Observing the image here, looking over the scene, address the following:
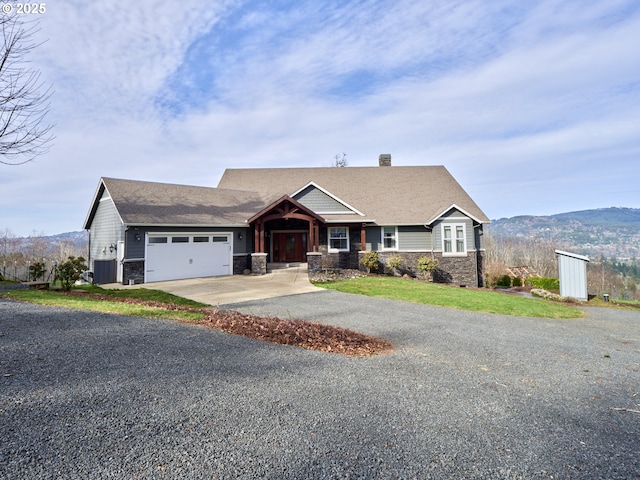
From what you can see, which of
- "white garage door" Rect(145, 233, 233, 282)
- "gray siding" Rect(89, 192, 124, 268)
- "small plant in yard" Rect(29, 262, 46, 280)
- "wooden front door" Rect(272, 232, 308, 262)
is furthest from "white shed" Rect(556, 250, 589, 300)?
"small plant in yard" Rect(29, 262, 46, 280)

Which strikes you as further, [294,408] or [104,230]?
[104,230]

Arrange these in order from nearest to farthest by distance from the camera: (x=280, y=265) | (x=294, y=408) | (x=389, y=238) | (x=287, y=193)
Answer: (x=294, y=408)
(x=389, y=238)
(x=280, y=265)
(x=287, y=193)

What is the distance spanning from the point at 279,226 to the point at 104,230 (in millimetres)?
9735

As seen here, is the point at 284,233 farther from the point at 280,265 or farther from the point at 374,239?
the point at 374,239

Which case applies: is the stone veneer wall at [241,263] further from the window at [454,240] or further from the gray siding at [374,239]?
the window at [454,240]

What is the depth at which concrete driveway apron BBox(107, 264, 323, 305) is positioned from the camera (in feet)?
38.9

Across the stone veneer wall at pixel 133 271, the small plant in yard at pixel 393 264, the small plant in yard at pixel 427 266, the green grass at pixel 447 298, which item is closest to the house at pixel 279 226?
the stone veneer wall at pixel 133 271

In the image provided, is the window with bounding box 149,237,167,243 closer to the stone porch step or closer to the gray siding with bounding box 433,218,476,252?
the stone porch step

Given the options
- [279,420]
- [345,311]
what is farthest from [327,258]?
[279,420]

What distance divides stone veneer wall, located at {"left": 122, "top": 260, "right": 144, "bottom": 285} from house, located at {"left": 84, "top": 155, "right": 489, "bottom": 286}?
41 mm

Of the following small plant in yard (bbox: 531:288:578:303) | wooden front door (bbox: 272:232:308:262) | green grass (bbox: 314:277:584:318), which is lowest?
small plant in yard (bbox: 531:288:578:303)

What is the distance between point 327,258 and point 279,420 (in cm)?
1582

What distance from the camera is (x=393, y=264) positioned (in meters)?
18.9

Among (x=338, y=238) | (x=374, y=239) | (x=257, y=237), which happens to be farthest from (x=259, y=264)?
(x=374, y=239)
